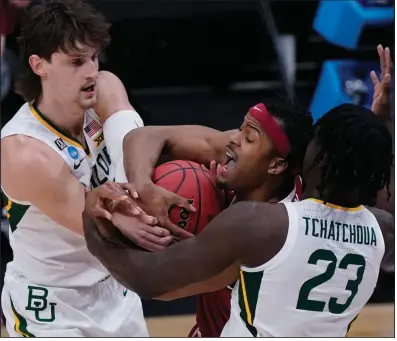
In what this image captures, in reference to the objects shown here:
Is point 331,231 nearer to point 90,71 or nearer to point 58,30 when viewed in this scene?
point 90,71

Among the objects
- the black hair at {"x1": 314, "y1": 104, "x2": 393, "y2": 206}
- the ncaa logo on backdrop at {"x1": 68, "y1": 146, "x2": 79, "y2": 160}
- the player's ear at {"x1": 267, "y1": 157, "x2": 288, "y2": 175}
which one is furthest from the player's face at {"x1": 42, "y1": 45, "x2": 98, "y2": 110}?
the black hair at {"x1": 314, "y1": 104, "x2": 393, "y2": 206}

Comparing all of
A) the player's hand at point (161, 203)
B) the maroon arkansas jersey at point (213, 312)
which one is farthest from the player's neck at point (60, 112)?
the maroon arkansas jersey at point (213, 312)

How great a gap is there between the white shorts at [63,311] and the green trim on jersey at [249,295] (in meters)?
0.60

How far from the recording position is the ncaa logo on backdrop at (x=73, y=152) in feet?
7.50

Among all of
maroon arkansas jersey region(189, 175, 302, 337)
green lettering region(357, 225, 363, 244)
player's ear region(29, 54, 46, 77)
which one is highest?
player's ear region(29, 54, 46, 77)

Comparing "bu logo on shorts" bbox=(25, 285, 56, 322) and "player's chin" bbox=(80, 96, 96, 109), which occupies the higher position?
"player's chin" bbox=(80, 96, 96, 109)

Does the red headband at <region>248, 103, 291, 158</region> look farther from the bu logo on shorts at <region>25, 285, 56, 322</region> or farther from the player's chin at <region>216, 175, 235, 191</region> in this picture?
the bu logo on shorts at <region>25, 285, 56, 322</region>

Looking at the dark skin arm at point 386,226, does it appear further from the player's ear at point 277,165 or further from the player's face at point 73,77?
the player's face at point 73,77

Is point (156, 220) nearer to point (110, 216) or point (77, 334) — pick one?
point (110, 216)

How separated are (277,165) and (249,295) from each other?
0.33 metres

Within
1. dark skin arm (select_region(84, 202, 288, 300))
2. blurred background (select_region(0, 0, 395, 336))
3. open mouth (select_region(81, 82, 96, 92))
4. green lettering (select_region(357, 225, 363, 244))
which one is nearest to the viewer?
dark skin arm (select_region(84, 202, 288, 300))

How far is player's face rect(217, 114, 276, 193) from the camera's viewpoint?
199cm

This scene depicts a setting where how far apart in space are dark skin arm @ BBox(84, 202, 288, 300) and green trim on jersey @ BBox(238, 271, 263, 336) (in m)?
0.03

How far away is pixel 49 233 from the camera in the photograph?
7.56ft
